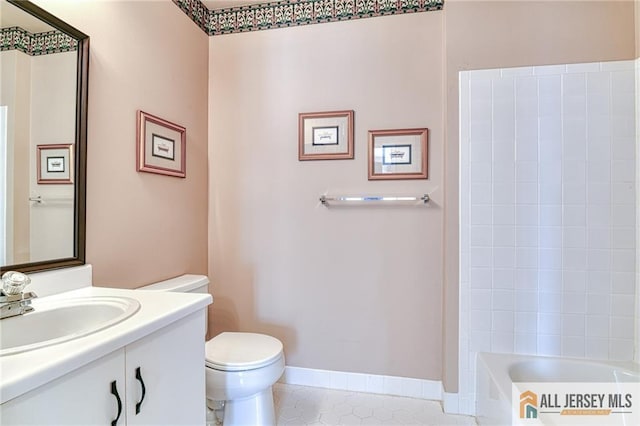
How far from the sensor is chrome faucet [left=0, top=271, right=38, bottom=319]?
0.92 m

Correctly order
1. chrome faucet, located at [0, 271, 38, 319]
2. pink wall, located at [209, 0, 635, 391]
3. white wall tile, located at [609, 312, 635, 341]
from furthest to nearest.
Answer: pink wall, located at [209, 0, 635, 391], white wall tile, located at [609, 312, 635, 341], chrome faucet, located at [0, 271, 38, 319]

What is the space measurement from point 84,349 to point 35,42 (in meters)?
1.14

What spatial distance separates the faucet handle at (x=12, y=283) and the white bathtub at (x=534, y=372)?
1856mm

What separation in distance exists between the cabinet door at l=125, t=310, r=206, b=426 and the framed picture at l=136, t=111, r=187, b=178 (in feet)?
3.06

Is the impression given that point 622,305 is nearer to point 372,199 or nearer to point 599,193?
point 599,193

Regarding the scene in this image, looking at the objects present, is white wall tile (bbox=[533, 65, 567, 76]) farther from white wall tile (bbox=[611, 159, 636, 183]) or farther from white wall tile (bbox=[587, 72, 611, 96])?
white wall tile (bbox=[611, 159, 636, 183])

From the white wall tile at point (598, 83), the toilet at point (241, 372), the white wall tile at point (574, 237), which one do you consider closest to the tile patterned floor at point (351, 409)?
the toilet at point (241, 372)

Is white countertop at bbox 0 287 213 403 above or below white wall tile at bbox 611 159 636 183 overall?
below

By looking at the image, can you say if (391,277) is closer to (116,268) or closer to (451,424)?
(451,424)

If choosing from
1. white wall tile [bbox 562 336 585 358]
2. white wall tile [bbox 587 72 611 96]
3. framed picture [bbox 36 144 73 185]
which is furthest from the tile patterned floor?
white wall tile [bbox 587 72 611 96]

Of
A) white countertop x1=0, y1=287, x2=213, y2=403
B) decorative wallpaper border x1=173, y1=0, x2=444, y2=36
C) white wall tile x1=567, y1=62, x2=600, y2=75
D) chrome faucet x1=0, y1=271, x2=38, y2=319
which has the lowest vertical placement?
white countertop x1=0, y1=287, x2=213, y2=403

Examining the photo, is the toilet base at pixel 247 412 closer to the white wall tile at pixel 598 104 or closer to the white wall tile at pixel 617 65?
the white wall tile at pixel 598 104

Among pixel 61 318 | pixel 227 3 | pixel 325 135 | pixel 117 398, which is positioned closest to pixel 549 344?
pixel 325 135

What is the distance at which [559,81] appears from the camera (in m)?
1.69
